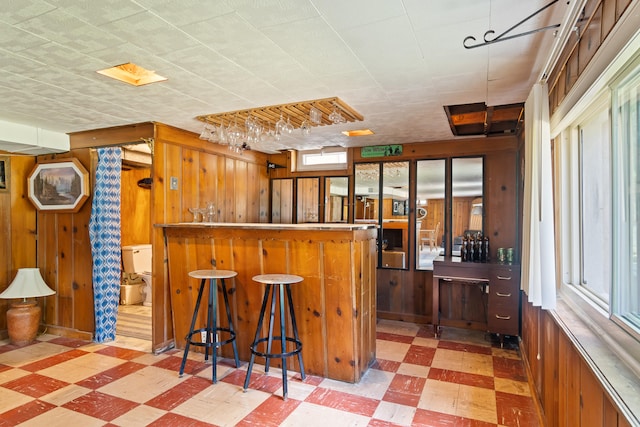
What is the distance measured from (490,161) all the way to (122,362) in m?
4.41

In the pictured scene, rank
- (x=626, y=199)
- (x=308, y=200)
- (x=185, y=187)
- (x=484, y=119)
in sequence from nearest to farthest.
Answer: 1. (x=626, y=199)
2. (x=484, y=119)
3. (x=185, y=187)
4. (x=308, y=200)

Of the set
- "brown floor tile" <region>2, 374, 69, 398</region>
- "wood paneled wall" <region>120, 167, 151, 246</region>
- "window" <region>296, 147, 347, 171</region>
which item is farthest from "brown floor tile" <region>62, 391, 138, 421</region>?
"window" <region>296, 147, 347, 171</region>

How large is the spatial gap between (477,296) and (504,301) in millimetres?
598

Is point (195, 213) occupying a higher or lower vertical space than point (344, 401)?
higher

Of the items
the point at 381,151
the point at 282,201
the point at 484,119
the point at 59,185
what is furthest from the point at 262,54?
the point at 282,201

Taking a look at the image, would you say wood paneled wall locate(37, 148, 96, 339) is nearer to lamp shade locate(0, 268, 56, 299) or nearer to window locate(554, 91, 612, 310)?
lamp shade locate(0, 268, 56, 299)

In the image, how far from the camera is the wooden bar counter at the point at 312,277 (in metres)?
2.99

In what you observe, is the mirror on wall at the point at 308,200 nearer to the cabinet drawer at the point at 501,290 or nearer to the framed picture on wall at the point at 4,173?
the cabinet drawer at the point at 501,290

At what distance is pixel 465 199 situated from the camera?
4492 millimetres

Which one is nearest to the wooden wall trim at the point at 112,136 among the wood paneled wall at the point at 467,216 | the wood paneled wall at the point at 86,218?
the wood paneled wall at the point at 86,218

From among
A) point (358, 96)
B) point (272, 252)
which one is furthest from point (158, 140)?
point (358, 96)

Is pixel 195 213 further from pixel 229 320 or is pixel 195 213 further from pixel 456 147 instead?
pixel 456 147

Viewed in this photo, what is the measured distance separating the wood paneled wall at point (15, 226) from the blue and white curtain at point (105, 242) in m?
1.04

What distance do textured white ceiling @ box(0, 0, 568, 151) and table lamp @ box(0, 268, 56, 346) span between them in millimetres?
1841
